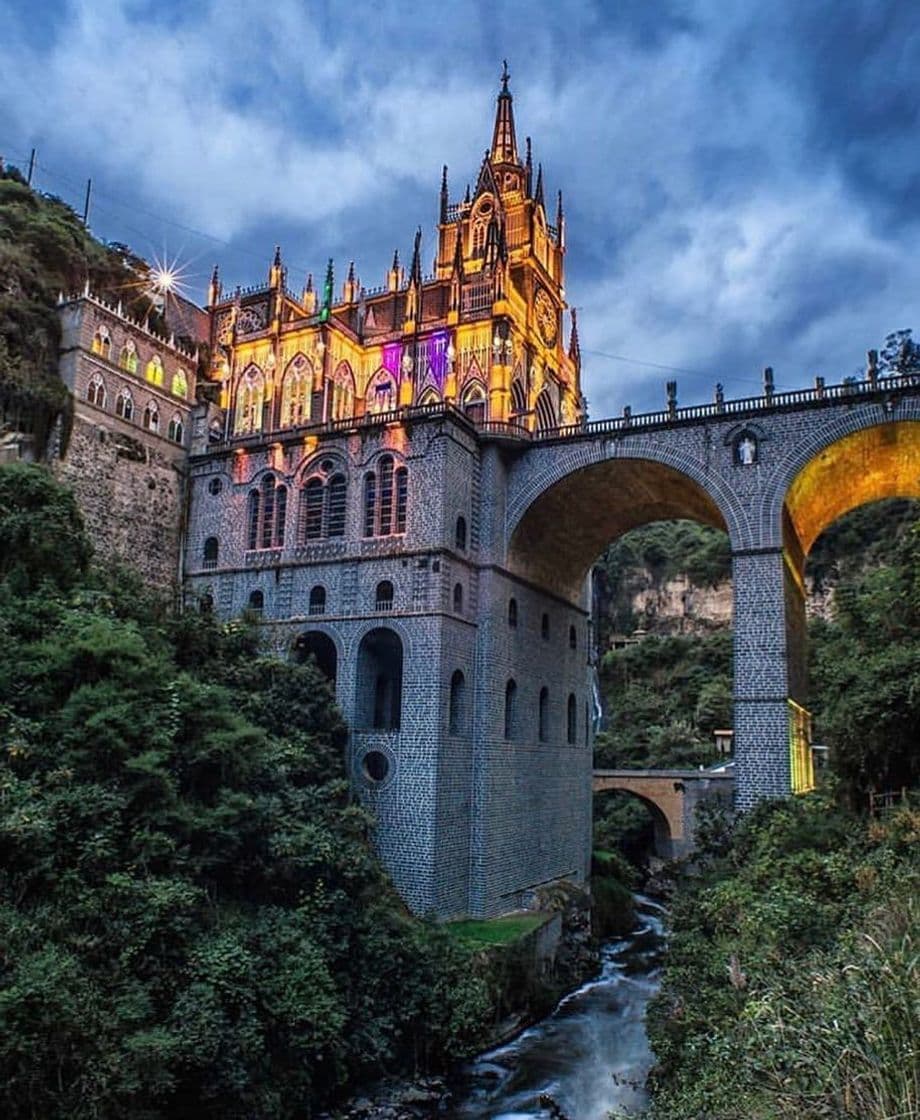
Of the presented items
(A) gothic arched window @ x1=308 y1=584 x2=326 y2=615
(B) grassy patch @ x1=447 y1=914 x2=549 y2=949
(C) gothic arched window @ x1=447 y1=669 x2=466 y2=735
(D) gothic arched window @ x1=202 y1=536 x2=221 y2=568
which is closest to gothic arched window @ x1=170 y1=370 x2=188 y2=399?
(D) gothic arched window @ x1=202 y1=536 x2=221 y2=568

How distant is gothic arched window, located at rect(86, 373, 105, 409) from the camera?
2434cm

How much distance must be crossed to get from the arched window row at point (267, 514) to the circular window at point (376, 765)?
22.7 feet

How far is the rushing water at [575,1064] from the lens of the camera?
48.6ft

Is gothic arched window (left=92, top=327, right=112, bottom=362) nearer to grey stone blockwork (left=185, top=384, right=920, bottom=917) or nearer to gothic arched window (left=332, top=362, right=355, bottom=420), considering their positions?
grey stone blockwork (left=185, top=384, right=920, bottom=917)

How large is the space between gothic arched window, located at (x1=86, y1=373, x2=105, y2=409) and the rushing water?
63.9 ft

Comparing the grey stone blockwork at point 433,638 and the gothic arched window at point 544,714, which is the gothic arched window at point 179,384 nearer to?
the grey stone blockwork at point 433,638

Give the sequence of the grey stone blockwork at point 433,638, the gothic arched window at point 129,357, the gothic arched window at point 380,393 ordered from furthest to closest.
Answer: the gothic arched window at point 380,393 → the gothic arched window at point 129,357 → the grey stone blockwork at point 433,638

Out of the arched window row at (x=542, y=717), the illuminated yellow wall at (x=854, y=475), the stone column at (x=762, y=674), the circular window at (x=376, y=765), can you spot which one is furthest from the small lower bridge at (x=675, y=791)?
the circular window at (x=376, y=765)

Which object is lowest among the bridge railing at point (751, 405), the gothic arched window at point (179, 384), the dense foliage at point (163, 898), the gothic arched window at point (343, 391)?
the dense foliage at point (163, 898)

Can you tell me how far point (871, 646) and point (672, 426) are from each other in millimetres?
7784

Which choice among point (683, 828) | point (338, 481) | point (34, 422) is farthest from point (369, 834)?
point (683, 828)

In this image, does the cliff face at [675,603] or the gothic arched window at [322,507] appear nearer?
the gothic arched window at [322,507]

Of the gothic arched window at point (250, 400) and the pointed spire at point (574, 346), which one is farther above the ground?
the pointed spire at point (574, 346)

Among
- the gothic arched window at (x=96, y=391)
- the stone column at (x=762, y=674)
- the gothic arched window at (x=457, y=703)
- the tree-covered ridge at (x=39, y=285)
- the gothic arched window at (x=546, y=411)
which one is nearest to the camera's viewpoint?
the stone column at (x=762, y=674)
